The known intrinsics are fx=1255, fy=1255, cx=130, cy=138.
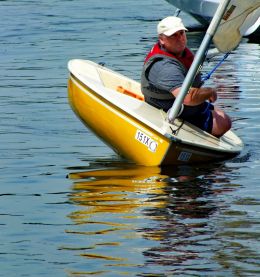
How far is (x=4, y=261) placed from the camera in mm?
8320

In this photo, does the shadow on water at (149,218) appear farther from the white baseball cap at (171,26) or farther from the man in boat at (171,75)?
the white baseball cap at (171,26)

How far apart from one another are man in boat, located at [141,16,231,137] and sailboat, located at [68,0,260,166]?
4.7 inches

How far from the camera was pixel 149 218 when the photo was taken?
9.49m

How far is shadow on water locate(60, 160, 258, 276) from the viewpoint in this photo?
8.22 meters

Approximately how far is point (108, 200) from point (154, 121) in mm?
1372

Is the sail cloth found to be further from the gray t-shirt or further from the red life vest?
the gray t-shirt

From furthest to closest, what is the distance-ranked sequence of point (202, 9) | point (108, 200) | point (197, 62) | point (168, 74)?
point (202, 9) < point (168, 74) < point (197, 62) < point (108, 200)

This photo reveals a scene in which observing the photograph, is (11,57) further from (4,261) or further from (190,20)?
(4,261)

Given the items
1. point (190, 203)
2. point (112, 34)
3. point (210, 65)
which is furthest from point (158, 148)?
point (112, 34)

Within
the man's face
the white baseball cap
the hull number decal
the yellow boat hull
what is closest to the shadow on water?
the yellow boat hull

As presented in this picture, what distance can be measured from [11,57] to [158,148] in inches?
376

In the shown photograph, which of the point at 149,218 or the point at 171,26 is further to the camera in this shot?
the point at 171,26

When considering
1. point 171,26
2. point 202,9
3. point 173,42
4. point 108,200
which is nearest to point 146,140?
point 173,42

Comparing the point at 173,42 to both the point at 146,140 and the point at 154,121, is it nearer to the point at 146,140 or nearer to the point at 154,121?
the point at 154,121
